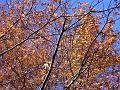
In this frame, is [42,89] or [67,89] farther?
[67,89]

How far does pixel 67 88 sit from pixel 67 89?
0.23 feet

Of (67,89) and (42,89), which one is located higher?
(42,89)

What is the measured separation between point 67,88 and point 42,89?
0.76 metres

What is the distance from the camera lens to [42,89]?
5.09 metres

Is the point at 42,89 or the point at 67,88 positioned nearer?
the point at 42,89

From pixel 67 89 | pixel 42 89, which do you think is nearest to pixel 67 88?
pixel 67 89

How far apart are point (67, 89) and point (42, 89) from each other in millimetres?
811

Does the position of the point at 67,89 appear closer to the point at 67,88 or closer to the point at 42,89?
the point at 67,88

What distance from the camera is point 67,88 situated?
5.63m

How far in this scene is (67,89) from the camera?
5.70 metres
